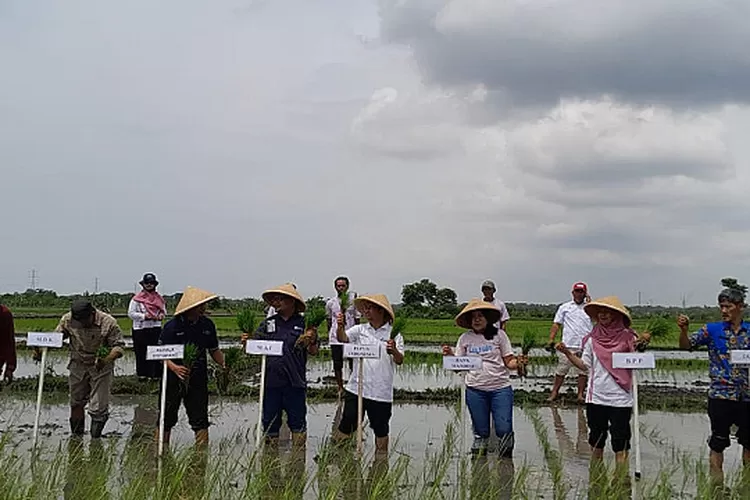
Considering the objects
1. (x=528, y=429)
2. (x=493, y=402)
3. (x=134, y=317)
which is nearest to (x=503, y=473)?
(x=493, y=402)

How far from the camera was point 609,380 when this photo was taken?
589 centimetres

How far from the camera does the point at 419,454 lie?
→ 6.92 m

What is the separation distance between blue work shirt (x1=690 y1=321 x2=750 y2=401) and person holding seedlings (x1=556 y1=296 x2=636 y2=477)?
2.03 feet

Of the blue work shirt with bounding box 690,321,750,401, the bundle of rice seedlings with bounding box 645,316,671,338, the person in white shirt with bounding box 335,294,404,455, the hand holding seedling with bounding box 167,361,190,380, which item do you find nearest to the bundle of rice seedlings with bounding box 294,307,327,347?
the person in white shirt with bounding box 335,294,404,455

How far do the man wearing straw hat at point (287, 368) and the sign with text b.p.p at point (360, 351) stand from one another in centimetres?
42

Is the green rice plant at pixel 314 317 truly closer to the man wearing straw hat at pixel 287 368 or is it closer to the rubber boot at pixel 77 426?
the man wearing straw hat at pixel 287 368

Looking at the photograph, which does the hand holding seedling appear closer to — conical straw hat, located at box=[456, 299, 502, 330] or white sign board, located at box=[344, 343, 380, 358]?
white sign board, located at box=[344, 343, 380, 358]

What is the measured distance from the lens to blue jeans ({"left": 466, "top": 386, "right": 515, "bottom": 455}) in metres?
6.20

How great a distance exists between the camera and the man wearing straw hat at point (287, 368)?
6383mm

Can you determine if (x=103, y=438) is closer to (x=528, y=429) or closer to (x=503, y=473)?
(x=503, y=473)

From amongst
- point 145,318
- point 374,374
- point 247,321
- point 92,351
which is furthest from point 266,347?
point 145,318

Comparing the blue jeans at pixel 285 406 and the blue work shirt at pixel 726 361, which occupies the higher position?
the blue work shirt at pixel 726 361

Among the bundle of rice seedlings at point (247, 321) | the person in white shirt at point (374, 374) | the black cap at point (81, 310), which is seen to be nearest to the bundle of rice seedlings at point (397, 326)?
the person in white shirt at point (374, 374)

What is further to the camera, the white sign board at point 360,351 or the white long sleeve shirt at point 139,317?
the white long sleeve shirt at point 139,317
